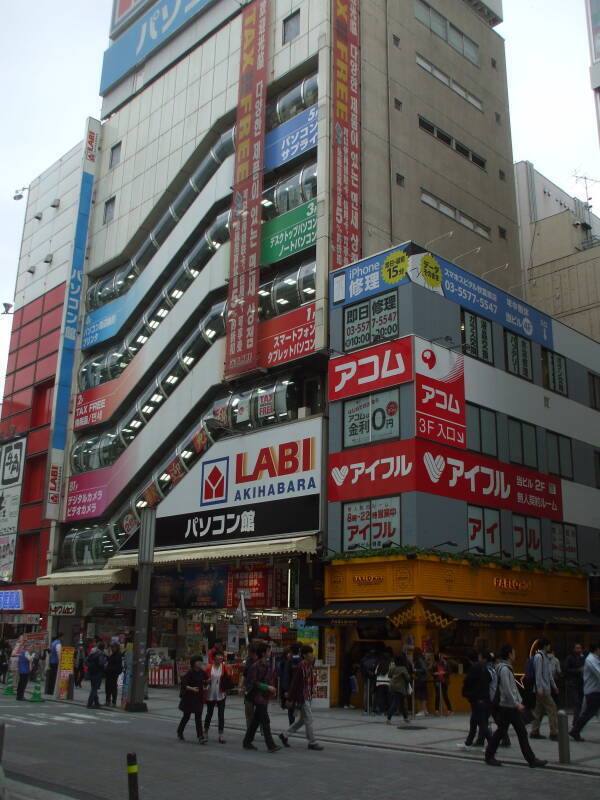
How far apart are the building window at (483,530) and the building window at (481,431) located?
6.39ft

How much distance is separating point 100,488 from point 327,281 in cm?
1659

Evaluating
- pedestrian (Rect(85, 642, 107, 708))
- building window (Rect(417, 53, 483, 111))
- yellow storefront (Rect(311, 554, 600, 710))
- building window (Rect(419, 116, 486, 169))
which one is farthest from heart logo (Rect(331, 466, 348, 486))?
building window (Rect(417, 53, 483, 111))

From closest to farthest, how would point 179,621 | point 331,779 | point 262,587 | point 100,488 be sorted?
point 331,779 → point 262,587 → point 179,621 → point 100,488

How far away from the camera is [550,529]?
29.2 metres

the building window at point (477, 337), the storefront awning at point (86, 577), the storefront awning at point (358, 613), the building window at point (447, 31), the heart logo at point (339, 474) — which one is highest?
the building window at point (447, 31)

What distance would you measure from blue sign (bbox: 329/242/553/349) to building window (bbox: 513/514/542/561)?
6912 mm

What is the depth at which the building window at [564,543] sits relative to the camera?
29381 mm

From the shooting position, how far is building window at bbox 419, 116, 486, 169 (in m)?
36.4

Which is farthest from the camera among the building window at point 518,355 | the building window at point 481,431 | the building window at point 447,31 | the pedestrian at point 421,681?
the building window at point 447,31

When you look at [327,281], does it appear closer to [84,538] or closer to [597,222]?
[84,538]

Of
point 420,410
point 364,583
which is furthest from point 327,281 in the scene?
point 364,583

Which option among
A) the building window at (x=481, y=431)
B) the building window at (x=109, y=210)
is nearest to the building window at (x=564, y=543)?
the building window at (x=481, y=431)

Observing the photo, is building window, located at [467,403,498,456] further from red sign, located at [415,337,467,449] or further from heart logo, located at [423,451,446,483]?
heart logo, located at [423,451,446,483]

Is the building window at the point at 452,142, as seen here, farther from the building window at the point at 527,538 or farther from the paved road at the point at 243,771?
the paved road at the point at 243,771
